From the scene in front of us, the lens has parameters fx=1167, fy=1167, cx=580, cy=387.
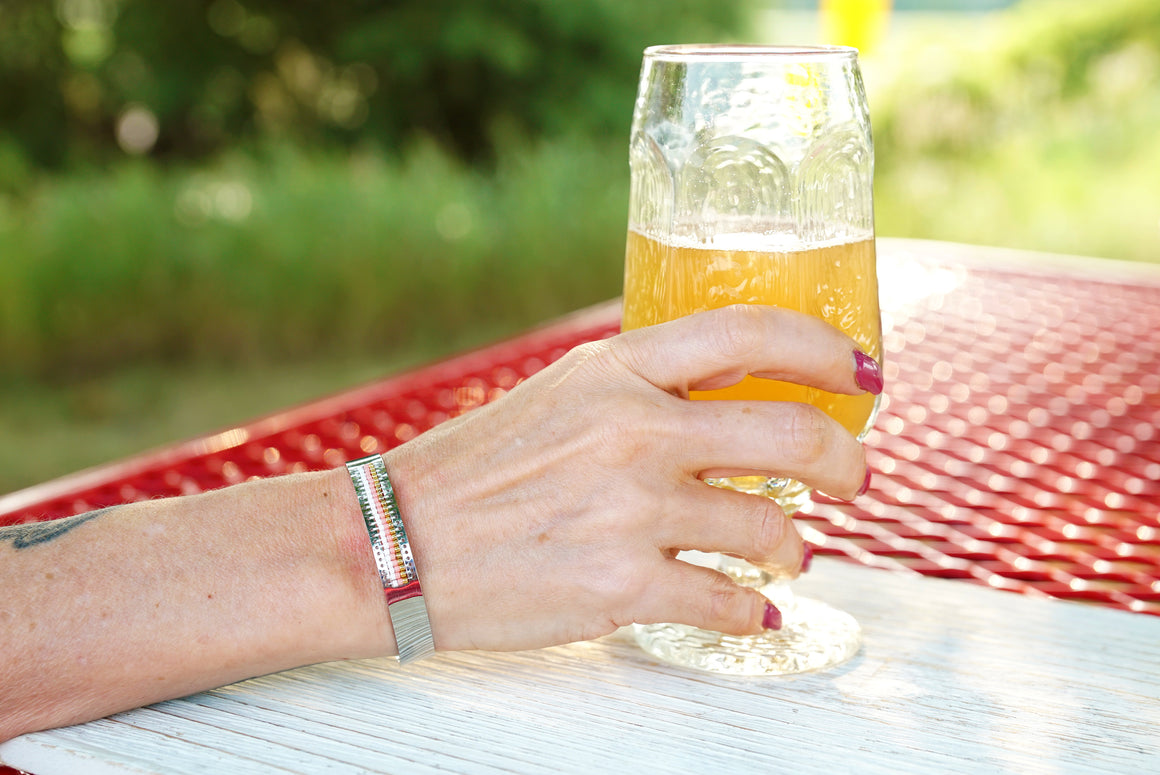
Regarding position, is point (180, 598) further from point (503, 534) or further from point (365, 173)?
point (365, 173)

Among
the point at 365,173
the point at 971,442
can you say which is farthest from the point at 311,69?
the point at 971,442

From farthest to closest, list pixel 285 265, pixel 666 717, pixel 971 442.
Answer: pixel 285 265
pixel 971 442
pixel 666 717

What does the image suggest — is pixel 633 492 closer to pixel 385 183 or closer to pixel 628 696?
pixel 628 696

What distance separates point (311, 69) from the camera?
23.9ft

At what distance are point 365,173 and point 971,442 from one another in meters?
4.65

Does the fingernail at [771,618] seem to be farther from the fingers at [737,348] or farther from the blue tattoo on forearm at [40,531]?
the blue tattoo on forearm at [40,531]

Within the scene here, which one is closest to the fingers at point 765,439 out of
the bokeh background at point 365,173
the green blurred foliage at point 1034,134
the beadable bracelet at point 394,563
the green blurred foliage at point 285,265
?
the beadable bracelet at point 394,563

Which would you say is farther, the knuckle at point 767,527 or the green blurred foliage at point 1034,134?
the green blurred foliage at point 1034,134

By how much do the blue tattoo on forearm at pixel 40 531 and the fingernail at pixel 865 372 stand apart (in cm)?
62

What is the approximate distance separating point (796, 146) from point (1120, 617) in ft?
1.76

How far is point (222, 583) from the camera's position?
91 cm

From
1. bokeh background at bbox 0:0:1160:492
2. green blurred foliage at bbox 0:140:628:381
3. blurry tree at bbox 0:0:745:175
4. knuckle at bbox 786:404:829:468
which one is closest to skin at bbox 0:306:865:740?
knuckle at bbox 786:404:829:468

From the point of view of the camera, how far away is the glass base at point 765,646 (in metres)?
0.97

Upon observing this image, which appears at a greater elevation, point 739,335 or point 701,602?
point 739,335
